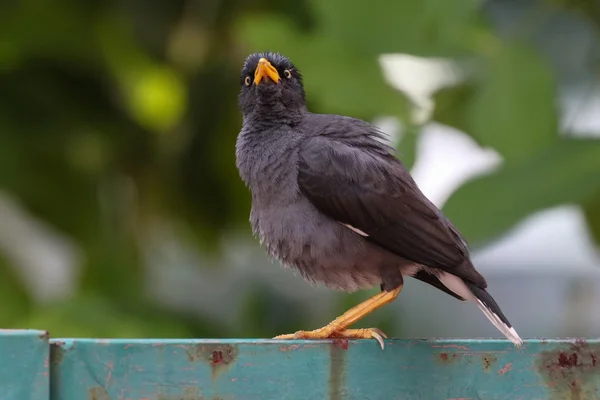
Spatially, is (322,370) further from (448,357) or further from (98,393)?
(98,393)

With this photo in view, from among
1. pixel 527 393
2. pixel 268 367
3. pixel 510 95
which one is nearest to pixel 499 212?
pixel 510 95

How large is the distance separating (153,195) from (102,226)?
10.7 inches

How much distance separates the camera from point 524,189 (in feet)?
9.94

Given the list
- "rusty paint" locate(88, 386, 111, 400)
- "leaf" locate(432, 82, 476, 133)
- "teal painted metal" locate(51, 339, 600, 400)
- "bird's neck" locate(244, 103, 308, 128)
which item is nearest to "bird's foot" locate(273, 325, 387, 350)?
"teal painted metal" locate(51, 339, 600, 400)

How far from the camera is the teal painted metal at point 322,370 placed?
2.14 metres

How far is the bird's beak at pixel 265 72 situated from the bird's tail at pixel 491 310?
2.58 ft

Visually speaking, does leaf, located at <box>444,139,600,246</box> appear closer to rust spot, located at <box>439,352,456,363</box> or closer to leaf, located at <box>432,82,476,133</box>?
leaf, located at <box>432,82,476,133</box>

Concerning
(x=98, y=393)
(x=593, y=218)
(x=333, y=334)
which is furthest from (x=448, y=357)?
(x=593, y=218)

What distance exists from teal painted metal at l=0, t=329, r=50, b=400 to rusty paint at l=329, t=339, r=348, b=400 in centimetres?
57

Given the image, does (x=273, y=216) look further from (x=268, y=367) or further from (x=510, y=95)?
(x=510, y=95)

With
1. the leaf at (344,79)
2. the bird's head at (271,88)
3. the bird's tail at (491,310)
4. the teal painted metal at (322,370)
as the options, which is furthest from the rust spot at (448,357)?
the leaf at (344,79)

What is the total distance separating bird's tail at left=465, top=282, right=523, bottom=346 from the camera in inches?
96.6

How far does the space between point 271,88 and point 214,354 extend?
98cm

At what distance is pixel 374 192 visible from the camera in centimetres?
271
